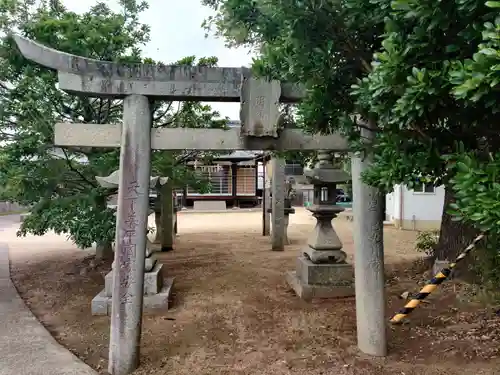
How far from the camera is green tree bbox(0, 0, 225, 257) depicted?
636 cm

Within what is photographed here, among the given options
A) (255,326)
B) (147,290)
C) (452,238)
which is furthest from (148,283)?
(452,238)

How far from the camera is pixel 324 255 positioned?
22.0ft

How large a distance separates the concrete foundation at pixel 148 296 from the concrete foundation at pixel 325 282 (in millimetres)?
2043

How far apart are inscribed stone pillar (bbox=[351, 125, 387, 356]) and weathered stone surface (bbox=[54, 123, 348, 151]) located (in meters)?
0.49

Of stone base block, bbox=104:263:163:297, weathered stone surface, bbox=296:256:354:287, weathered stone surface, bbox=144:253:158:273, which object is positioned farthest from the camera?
weathered stone surface, bbox=296:256:354:287

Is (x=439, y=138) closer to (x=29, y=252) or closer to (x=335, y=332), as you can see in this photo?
(x=335, y=332)

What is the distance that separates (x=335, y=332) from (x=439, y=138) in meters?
3.15

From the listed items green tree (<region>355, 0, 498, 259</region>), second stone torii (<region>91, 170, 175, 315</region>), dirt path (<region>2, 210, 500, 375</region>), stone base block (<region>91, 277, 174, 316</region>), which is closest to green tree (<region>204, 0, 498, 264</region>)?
green tree (<region>355, 0, 498, 259</region>)

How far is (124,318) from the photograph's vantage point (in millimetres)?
4000

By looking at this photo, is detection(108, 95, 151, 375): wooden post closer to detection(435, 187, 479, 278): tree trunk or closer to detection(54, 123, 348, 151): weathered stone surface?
detection(54, 123, 348, 151): weathered stone surface

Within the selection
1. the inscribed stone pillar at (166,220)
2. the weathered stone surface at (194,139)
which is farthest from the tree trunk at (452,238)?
the inscribed stone pillar at (166,220)

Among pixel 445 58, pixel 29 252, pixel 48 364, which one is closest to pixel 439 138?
pixel 445 58

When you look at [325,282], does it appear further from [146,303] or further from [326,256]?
[146,303]

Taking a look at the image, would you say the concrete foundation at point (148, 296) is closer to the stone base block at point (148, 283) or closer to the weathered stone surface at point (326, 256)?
the stone base block at point (148, 283)
